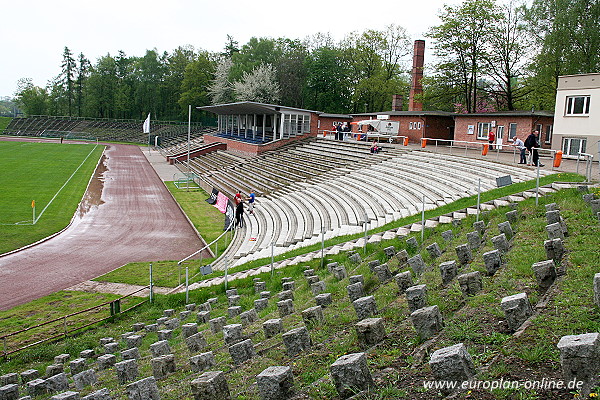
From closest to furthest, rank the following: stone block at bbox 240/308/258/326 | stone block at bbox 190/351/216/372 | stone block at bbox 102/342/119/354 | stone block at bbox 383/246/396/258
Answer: stone block at bbox 190/351/216/372
stone block at bbox 240/308/258/326
stone block at bbox 102/342/119/354
stone block at bbox 383/246/396/258

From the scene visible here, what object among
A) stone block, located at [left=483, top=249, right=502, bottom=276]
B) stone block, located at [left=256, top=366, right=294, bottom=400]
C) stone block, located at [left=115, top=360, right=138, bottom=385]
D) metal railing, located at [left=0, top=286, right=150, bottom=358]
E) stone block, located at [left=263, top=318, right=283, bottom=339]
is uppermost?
stone block, located at [left=483, top=249, right=502, bottom=276]

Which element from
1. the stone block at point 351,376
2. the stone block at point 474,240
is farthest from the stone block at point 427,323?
the stone block at point 474,240

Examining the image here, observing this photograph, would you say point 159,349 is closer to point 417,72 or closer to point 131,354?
point 131,354

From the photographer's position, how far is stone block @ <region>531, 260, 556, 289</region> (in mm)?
6945

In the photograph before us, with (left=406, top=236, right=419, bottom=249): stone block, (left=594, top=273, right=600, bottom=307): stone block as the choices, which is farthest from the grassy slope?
(left=406, top=236, right=419, bottom=249): stone block

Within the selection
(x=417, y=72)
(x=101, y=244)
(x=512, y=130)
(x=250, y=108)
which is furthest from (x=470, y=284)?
(x=417, y=72)

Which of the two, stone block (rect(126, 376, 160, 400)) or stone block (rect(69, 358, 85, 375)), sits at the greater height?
stone block (rect(126, 376, 160, 400))

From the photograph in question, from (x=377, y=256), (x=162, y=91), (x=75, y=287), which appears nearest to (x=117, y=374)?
(x=377, y=256)

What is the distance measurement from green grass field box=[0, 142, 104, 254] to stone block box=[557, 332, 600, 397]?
78.1 ft

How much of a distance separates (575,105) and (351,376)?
30827 mm

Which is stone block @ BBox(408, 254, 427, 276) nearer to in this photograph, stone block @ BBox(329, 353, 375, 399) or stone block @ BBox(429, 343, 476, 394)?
stone block @ BBox(329, 353, 375, 399)

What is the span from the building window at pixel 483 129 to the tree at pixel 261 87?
46591 millimetres

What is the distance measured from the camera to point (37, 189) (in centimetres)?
3903

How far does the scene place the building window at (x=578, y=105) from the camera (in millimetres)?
29827
